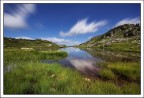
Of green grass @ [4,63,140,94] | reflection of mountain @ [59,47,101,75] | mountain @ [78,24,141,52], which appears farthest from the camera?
reflection of mountain @ [59,47,101,75]

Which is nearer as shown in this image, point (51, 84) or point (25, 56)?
point (51, 84)

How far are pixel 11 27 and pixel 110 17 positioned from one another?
220cm

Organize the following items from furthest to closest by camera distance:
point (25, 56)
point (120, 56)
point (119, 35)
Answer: point (120, 56), point (119, 35), point (25, 56)

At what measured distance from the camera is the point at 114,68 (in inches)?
219

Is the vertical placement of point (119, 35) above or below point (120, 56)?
A: above

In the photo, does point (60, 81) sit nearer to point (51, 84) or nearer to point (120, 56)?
point (51, 84)

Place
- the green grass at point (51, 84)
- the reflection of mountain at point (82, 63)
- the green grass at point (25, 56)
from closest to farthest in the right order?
the green grass at point (51, 84) → the green grass at point (25, 56) → the reflection of mountain at point (82, 63)

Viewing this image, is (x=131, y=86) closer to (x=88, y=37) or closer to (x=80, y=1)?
(x=88, y=37)

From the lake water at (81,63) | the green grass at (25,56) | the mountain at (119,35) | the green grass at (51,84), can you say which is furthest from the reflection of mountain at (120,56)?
the green grass at (25,56)

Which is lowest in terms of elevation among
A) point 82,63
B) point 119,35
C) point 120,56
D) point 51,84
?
point 51,84

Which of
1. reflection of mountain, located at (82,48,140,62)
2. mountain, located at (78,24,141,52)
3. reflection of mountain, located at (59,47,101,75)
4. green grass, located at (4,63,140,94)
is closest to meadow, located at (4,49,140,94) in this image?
green grass, located at (4,63,140,94)

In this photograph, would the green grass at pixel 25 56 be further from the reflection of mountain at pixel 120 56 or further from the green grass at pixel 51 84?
the reflection of mountain at pixel 120 56

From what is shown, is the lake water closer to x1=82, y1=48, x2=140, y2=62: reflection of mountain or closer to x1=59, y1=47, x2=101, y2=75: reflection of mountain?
x1=59, y1=47, x2=101, y2=75: reflection of mountain

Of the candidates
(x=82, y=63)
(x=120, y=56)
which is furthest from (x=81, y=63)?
(x=120, y=56)
